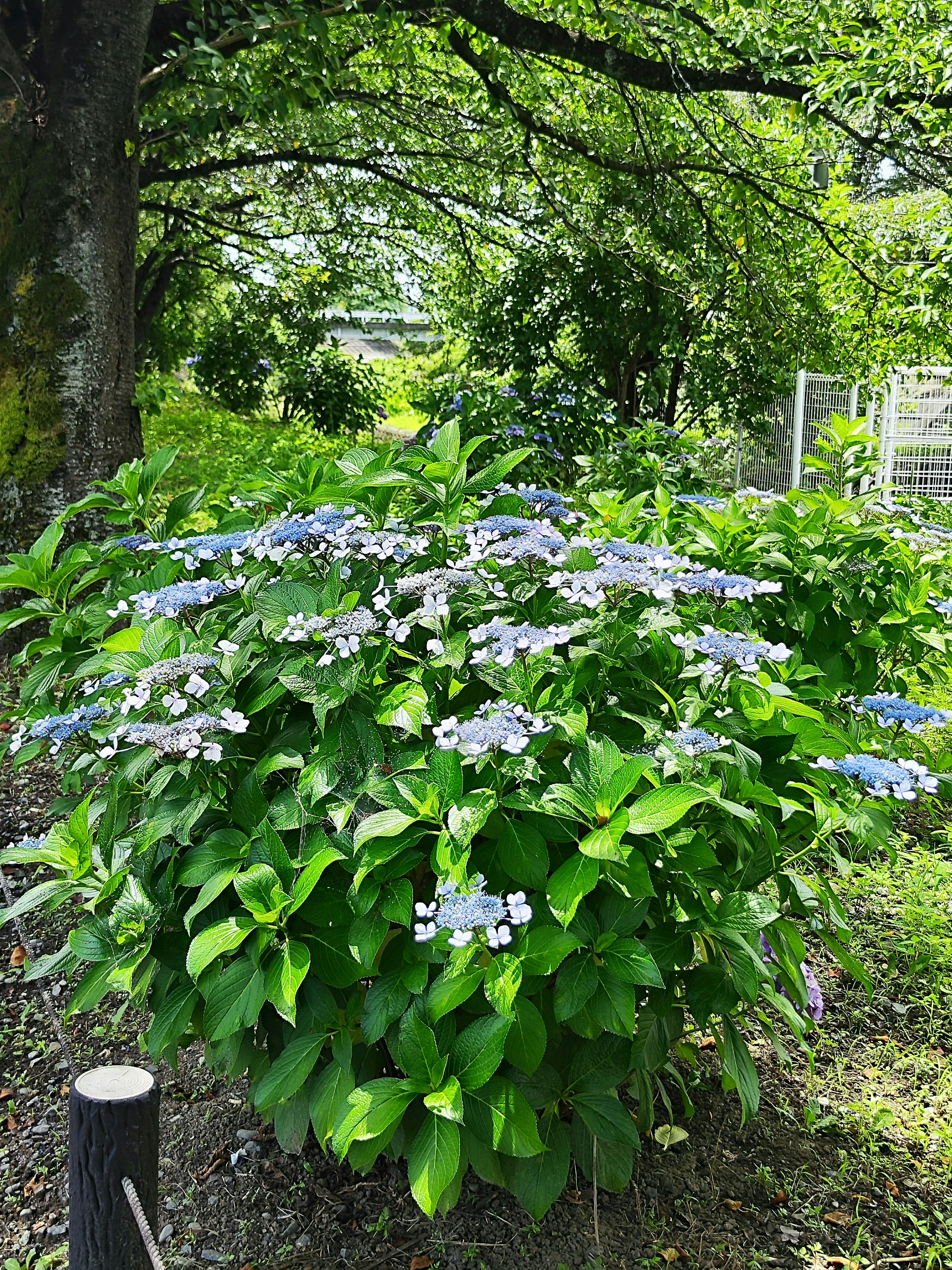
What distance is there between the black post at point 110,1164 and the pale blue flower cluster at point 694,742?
2.94ft

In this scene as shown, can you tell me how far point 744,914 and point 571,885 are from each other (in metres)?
0.34

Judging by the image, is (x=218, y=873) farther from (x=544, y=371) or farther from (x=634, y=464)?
(x=544, y=371)

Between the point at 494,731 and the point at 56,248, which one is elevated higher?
the point at 56,248

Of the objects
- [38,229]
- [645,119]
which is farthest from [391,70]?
[38,229]

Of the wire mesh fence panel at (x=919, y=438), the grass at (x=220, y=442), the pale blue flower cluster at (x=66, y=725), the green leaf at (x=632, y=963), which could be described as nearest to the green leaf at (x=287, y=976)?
the green leaf at (x=632, y=963)

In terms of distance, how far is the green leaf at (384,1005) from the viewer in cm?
151

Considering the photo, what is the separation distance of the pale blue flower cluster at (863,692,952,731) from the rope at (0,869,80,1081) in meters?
1.67

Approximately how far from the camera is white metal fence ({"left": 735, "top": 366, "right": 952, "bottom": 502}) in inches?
412

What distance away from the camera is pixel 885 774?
59.2 inches

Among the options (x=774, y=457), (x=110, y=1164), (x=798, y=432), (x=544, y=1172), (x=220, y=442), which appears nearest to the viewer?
(x=110, y=1164)

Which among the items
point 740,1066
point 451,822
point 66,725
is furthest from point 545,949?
point 66,725

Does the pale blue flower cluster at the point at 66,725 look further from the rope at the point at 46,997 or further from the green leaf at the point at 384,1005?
the green leaf at the point at 384,1005

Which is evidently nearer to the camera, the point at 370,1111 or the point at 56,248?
the point at 370,1111

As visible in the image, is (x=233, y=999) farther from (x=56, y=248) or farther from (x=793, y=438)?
(x=793, y=438)
